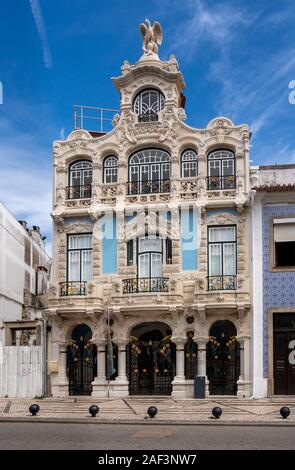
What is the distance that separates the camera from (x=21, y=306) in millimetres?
40719

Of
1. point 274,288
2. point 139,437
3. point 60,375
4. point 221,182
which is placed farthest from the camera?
point 60,375

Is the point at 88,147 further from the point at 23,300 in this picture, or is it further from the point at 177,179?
the point at 23,300

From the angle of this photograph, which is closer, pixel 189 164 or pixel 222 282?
pixel 222 282

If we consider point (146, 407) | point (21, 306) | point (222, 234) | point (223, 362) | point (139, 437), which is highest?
point (222, 234)

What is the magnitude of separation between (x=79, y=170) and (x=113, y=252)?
406 centimetres

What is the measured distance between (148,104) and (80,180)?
443 centimetres

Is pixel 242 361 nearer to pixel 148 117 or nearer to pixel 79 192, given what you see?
pixel 79 192

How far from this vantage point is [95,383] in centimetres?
3166

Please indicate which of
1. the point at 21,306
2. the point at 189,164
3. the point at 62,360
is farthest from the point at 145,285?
the point at 21,306

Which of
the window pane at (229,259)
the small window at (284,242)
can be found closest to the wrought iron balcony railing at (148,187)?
the window pane at (229,259)

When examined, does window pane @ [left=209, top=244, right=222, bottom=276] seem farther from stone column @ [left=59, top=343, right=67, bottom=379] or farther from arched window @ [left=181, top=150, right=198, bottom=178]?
stone column @ [left=59, top=343, right=67, bottom=379]

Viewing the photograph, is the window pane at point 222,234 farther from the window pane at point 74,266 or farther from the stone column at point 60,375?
the stone column at point 60,375

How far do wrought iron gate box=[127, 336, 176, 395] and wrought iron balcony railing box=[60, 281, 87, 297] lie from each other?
9.74 ft
